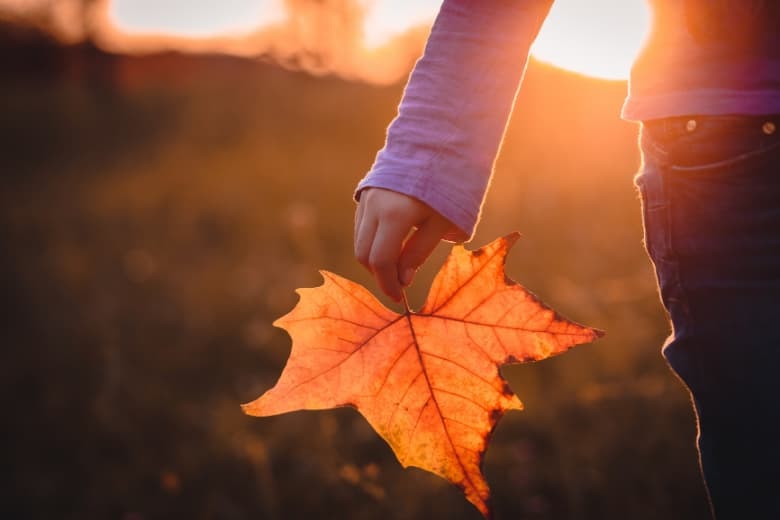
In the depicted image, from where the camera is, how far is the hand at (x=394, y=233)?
1.05 meters

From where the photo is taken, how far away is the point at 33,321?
198 inches

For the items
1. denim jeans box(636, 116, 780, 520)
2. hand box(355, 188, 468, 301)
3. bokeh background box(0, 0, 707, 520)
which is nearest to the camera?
denim jeans box(636, 116, 780, 520)

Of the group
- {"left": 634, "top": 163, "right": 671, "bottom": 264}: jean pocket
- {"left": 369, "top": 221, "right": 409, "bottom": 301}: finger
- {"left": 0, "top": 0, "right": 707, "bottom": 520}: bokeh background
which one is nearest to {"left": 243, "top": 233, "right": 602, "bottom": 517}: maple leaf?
{"left": 369, "top": 221, "right": 409, "bottom": 301}: finger

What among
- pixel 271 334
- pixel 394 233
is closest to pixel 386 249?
pixel 394 233

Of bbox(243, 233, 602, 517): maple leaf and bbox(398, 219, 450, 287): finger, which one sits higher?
bbox(398, 219, 450, 287): finger

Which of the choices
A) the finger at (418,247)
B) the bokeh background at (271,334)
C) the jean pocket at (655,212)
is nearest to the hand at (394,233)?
the finger at (418,247)

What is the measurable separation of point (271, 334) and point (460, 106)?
315 cm

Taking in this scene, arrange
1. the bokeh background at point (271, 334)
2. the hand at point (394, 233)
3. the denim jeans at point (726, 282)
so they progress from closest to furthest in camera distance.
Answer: the denim jeans at point (726, 282) → the hand at point (394, 233) → the bokeh background at point (271, 334)

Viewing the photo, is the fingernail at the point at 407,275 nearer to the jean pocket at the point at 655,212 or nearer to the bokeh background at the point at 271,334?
the jean pocket at the point at 655,212

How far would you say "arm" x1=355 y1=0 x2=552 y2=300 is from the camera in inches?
41.2

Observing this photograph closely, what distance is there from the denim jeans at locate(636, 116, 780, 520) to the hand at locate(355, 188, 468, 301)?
0.35 m

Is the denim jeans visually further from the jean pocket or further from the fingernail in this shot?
the fingernail

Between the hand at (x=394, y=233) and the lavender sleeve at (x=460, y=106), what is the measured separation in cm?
2

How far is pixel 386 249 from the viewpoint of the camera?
41.2 inches
